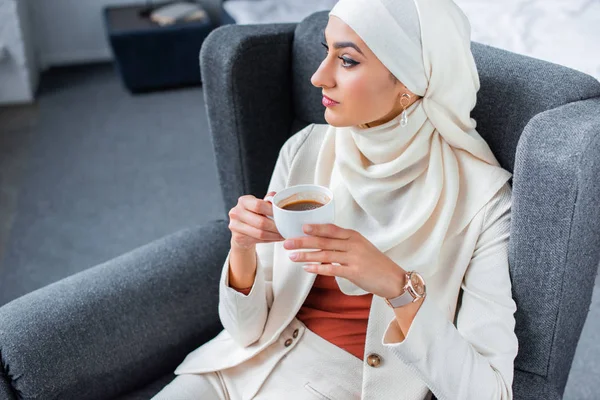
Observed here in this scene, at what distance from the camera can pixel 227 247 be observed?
1692mm

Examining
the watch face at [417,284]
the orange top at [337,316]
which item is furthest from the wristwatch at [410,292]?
the orange top at [337,316]

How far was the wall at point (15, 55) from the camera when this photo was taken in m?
3.80

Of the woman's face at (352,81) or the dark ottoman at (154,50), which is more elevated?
the woman's face at (352,81)

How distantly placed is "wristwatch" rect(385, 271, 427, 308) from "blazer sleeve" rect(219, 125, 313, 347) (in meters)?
0.33

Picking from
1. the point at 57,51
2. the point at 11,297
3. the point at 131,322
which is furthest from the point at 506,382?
the point at 57,51

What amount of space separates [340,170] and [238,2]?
8.73 ft

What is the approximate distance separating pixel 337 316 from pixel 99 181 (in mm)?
2108

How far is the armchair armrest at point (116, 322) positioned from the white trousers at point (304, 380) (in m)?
0.15

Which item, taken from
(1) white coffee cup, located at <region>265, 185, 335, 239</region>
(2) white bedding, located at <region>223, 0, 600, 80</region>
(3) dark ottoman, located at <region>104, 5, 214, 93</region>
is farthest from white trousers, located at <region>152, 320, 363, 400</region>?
(3) dark ottoman, located at <region>104, 5, 214, 93</region>

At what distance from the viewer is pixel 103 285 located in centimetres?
156

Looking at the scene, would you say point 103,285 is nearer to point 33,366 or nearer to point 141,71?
point 33,366

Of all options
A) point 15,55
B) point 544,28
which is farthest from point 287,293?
point 15,55

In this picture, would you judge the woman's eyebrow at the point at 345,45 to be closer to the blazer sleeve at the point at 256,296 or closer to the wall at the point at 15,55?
the blazer sleeve at the point at 256,296

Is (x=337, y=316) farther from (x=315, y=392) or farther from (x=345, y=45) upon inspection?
(x=345, y=45)
